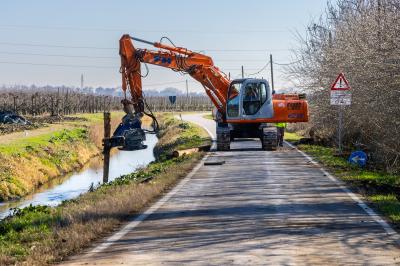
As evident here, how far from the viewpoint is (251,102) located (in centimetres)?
3036

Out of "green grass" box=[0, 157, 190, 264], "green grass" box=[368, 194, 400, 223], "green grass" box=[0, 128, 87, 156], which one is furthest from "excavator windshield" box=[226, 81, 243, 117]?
"green grass" box=[0, 157, 190, 264]

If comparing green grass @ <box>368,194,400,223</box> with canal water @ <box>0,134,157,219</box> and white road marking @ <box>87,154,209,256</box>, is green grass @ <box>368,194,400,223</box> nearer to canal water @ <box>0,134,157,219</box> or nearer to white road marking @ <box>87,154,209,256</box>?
white road marking @ <box>87,154,209,256</box>

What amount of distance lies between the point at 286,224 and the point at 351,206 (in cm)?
258

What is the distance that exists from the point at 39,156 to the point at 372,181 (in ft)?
83.1

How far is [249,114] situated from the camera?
3027 cm

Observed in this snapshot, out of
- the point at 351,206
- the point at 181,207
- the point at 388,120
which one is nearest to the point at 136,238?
the point at 181,207

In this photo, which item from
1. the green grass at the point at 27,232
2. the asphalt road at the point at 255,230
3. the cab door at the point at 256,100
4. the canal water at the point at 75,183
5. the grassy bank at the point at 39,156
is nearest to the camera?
the asphalt road at the point at 255,230

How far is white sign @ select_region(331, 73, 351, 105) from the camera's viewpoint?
26.0 m

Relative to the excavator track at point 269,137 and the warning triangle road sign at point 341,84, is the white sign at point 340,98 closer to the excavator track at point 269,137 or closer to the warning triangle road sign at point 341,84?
the warning triangle road sign at point 341,84

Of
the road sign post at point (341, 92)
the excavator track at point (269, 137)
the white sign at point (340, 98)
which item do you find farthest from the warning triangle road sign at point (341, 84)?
the excavator track at point (269, 137)

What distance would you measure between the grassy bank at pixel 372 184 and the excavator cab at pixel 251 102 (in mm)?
3943

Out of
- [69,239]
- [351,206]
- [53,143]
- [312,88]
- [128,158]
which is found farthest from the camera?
[128,158]

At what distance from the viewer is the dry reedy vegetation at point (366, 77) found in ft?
65.5

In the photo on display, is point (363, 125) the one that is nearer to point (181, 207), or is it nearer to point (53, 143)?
point (181, 207)
